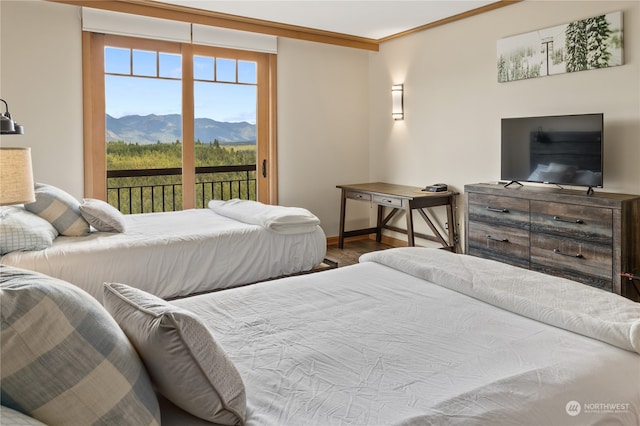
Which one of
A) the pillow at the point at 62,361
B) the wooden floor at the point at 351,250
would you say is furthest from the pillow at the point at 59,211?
the wooden floor at the point at 351,250

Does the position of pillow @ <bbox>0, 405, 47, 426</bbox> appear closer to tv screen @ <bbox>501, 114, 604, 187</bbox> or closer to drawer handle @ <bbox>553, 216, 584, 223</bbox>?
Answer: drawer handle @ <bbox>553, 216, 584, 223</bbox>

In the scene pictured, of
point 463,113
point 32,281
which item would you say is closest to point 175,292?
point 32,281

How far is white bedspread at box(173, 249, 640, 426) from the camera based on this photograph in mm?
1155

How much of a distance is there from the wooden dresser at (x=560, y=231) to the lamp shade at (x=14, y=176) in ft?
11.0

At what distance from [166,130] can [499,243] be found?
3397mm

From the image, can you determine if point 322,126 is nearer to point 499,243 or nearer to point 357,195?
point 357,195

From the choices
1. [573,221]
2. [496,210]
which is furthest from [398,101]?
[573,221]

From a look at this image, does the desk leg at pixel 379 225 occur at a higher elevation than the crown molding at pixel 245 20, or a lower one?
lower

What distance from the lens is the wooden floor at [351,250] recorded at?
5072 millimetres

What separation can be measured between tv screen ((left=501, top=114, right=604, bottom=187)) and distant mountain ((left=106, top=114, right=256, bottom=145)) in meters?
2.78

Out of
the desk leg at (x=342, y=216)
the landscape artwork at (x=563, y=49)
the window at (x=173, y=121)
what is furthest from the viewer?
the desk leg at (x=342, y=216)

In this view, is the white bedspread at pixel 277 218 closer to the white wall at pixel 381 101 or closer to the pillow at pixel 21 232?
the pillow at pixel 21 232

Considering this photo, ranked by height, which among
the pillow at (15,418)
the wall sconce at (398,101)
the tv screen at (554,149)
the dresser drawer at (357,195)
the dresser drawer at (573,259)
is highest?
the wall sconce at (398,101)

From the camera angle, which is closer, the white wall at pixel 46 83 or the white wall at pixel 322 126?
the white wall at pixel 46 83
